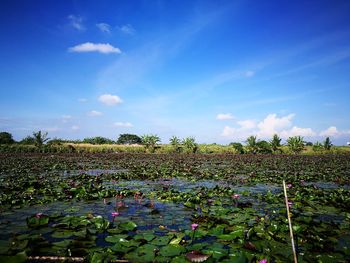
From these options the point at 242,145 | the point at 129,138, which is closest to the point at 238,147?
the point at 242,145

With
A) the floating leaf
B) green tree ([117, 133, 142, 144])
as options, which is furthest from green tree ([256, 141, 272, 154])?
the floating leaf

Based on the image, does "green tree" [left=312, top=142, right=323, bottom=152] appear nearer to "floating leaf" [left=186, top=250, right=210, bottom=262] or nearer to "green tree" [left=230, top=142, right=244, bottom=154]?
"green tree" [left=230, top=142, right=244, bottom=154]

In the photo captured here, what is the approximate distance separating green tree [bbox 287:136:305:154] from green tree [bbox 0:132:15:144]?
51.6 m

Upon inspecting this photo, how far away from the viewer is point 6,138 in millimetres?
46812

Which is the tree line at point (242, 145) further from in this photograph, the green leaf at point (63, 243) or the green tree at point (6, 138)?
the green leaf at point (63, 243)

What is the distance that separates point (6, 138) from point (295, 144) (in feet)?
176

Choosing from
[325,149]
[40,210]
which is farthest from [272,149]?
[40,210]

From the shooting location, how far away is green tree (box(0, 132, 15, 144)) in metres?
45.5

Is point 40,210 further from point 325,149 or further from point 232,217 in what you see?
point 325,149

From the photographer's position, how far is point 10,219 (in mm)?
5199

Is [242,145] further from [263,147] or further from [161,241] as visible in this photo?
[161,241]

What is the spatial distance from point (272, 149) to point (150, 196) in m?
44.6

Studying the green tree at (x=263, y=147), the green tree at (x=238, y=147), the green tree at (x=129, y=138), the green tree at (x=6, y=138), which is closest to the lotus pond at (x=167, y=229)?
the green tree at (x=238, y=147)

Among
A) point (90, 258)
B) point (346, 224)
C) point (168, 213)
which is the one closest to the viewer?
point (90, 258)
